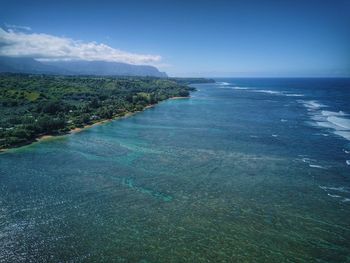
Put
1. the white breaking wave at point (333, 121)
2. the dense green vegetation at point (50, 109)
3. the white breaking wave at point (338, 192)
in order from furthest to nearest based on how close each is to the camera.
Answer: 1. the white breaking wave at point (333, 121)
2. the dense green vegetation at point (50, 109)
3. the white breaking wave at point (338, 192)

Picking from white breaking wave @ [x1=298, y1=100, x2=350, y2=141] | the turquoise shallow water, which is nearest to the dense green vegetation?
the turquoise shallow water

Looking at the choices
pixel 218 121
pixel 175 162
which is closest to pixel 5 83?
pixel 218 121

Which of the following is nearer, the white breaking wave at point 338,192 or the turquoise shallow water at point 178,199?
the turquoise shallow water at point 178,199

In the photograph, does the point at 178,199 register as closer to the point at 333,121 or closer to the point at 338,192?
the point at 338,192

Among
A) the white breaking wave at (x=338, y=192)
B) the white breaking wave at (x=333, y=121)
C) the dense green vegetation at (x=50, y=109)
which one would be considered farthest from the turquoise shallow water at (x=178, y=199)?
the dense green vegetation at (x=50, y=109)

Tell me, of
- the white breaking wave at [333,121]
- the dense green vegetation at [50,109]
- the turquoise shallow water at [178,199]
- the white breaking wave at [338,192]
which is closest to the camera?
the turquoise shallow water at [178,199]

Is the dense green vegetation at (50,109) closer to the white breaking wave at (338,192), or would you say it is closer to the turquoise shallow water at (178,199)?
the turquoise shallow water at (178,199)

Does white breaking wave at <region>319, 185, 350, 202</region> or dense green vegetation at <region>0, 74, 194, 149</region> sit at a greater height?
dense green vegetation at <region>0, 74, 194, 149</region>

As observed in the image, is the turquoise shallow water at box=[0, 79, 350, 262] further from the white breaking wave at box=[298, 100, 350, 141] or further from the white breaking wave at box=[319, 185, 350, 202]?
the white breaking wave at box=[298, 100, 350, 141]
